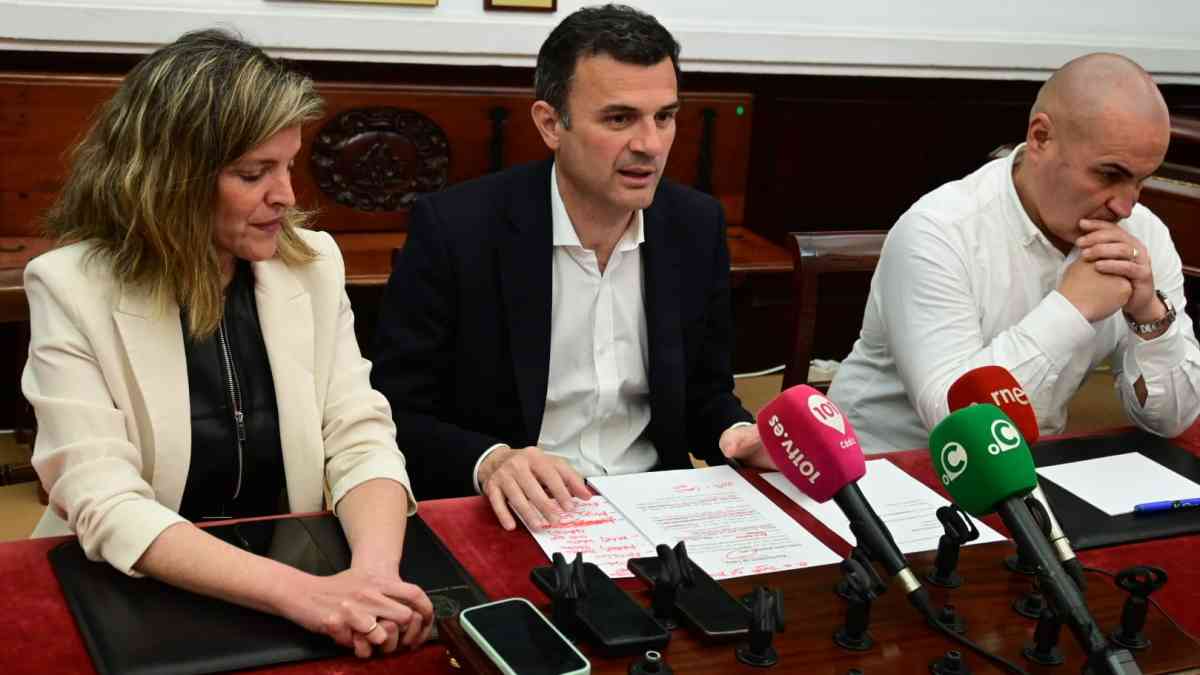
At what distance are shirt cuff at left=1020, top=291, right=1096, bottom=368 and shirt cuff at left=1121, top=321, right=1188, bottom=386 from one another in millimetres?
132

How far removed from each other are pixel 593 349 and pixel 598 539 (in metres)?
0.69

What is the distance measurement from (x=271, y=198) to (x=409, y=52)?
2.27 meters

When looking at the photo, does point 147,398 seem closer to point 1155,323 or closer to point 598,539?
point 598,539

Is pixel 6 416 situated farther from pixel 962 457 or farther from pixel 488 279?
pixel 962 457

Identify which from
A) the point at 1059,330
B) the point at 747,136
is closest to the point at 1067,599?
the point at 1059,330

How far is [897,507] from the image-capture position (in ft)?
5.91

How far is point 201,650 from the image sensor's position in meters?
1.31

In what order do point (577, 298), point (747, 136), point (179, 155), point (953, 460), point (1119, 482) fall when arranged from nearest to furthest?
1. point (953, 460)
2. point (179, 155)
3. point (1119, 482)
4. point (577, 298)
5. point (747, 136)

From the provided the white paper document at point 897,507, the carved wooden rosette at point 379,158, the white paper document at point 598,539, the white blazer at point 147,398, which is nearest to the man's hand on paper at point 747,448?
the white paper document at point 897,507

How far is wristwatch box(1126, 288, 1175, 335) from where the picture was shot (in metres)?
2.29

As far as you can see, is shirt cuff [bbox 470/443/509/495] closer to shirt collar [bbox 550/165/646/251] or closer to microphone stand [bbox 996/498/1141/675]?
shirt collar [bbox 550/165/646/251]

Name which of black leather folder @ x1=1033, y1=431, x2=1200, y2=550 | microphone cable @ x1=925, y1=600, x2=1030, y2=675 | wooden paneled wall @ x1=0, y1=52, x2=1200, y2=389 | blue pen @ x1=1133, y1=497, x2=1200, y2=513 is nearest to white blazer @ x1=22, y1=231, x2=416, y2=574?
microphone cable @ x1=925, y1=600, x2=1030, y2=675

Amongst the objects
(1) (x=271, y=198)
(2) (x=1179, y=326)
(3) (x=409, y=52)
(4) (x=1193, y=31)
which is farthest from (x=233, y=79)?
(4) (x=1193, y=31)

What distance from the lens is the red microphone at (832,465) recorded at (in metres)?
1.33
